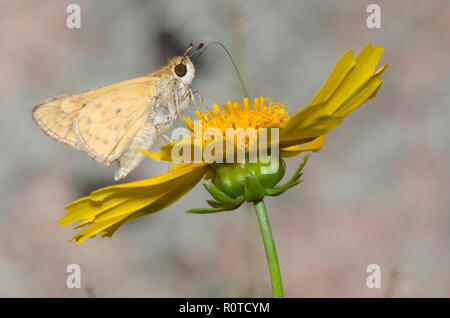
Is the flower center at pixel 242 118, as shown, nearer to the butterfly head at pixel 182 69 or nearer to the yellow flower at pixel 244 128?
the yellow flower at pixel 244 128

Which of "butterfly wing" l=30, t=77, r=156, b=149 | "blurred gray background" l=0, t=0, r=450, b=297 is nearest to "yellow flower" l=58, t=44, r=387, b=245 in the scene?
"butterfly wing" l=30, t=77, r=156, b=149

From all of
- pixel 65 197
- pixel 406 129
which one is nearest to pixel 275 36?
pixel 406 129

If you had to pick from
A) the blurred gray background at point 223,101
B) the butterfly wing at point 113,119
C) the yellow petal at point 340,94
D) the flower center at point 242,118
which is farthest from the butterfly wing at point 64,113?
the blurred gray background at point 223,101

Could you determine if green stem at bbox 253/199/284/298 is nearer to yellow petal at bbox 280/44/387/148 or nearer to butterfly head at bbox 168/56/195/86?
yellow petal at bbox 280/44/387/148

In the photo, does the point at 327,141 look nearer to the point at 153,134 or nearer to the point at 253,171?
the point at 153,134

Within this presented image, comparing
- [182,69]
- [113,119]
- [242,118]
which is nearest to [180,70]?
[182,69]

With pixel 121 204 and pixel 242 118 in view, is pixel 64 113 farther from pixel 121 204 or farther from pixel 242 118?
pixel 242 118
